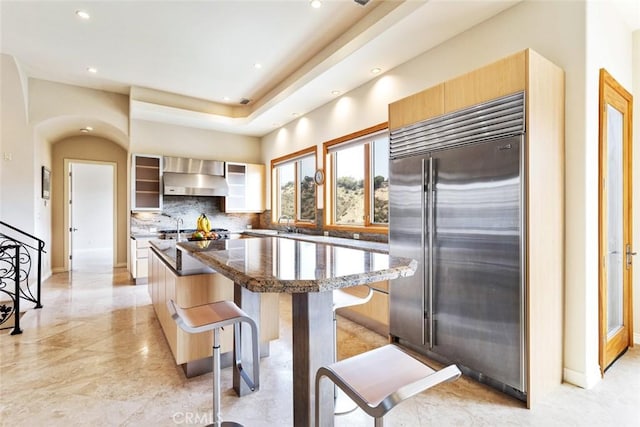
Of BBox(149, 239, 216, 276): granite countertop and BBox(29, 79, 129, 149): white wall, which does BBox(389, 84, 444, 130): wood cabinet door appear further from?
BBox(29, 79, 129, 149): white wall

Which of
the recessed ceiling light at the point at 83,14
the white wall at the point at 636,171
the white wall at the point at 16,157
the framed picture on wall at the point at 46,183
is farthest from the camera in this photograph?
the framed picture on wall at the point at 46,183

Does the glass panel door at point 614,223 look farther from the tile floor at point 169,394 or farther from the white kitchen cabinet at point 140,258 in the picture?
the white kitchen cabinet at point 140,258

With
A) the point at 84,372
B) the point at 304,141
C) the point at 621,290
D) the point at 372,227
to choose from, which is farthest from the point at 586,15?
the point at 84,372

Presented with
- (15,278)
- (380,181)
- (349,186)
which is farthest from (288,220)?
(15,278)

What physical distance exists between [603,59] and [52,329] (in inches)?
218

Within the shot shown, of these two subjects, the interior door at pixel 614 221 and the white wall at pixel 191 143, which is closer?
the interior door at pixel 614 221

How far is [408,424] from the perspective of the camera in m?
1.82

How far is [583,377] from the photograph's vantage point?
6.94 feet

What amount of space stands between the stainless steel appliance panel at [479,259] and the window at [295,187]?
2.93m

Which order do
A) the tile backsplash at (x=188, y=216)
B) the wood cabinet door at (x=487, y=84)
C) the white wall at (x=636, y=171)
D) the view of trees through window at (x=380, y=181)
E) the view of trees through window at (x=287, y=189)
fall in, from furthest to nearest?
the view of trees through window at (x=287, y=189)
the tile backsplash at (x=188, y=216)
the view of trees through window at (x=380, y=181)
the white wall at (x=636, y=171)
the wood cabinet door at (x=487, y=84)

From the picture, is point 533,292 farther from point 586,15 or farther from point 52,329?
point 52,329

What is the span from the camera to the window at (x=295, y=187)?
5285 millimetres

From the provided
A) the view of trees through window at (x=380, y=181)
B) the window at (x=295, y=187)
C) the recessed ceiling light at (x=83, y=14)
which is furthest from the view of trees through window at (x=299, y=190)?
the recessed ceiling light at (x=83, y=14)

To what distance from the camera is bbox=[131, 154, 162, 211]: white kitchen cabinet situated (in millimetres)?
5348
